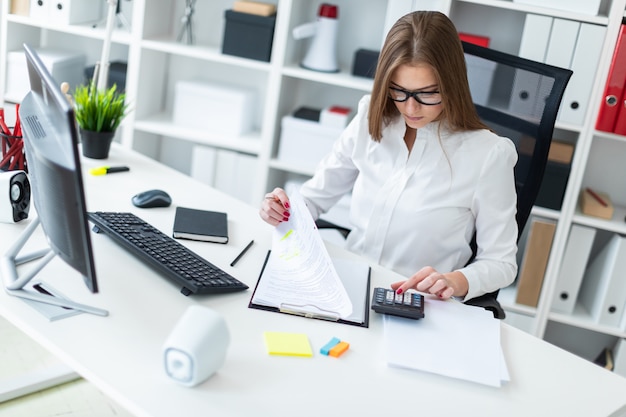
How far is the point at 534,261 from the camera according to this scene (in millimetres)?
2953

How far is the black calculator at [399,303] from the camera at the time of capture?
5.29 feet

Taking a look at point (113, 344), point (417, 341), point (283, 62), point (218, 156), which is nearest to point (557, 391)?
point (417, 341)

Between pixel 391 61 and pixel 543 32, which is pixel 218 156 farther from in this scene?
pixel 391 61

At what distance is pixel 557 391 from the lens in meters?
1.47

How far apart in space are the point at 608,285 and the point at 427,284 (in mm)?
1456

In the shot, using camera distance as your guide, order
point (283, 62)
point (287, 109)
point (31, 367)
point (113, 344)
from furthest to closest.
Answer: point (287, 109) → point (283, 62) → point (31, 367) → point (113, 344)

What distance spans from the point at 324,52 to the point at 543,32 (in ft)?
2.69

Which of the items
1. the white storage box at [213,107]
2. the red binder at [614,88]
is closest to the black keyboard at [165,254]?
the white storage box at [213,107]

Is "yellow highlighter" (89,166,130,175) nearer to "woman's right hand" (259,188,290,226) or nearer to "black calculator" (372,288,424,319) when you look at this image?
"woman's right hand" (259,188,290,226)

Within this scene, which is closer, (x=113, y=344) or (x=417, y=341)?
(x=113, y=344)

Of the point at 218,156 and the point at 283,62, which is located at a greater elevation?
the point at 283,62

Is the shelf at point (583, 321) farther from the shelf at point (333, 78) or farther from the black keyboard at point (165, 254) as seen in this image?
the black keyboard at point (165, 254)

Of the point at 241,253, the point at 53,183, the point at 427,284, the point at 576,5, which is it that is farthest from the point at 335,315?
the point at 576,5

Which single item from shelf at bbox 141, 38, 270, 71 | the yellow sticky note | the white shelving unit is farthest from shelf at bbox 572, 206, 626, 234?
the yellow sticky note
